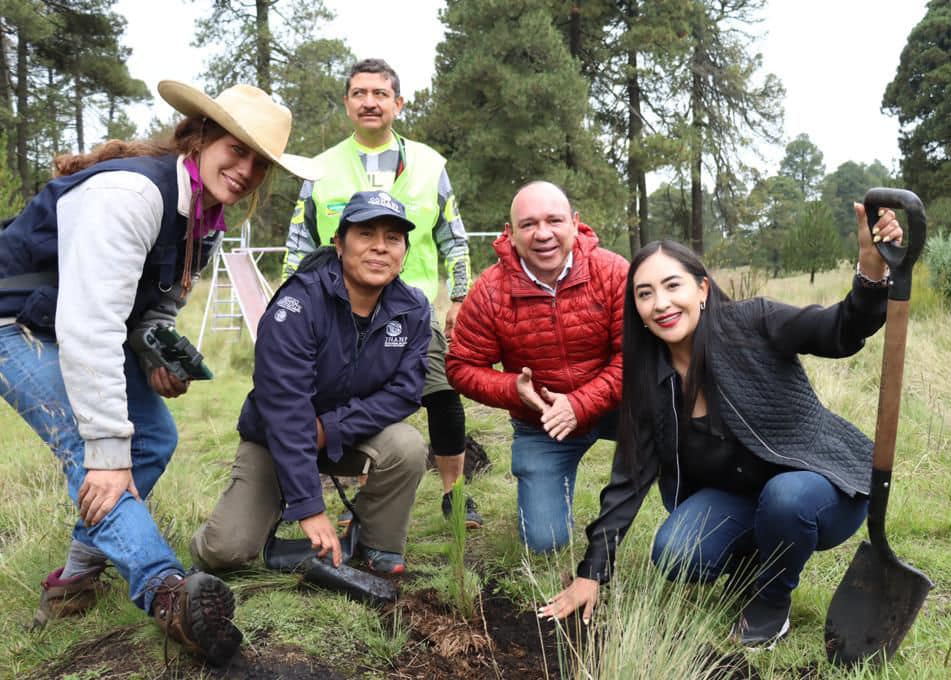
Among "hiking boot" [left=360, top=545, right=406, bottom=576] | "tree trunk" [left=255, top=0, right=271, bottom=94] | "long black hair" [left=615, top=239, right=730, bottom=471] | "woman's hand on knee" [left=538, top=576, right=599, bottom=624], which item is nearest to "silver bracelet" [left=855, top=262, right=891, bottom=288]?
"long black hair" [left=615, top=239, right=730, bottom=471]

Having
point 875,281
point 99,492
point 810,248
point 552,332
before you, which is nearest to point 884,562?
point 875,281

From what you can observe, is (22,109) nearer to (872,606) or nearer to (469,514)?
(469,514)

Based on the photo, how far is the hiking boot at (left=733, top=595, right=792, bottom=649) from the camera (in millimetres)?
2458

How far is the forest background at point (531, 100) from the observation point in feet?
60.3

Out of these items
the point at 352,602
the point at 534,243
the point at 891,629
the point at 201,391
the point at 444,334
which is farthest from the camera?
the point at 201,391

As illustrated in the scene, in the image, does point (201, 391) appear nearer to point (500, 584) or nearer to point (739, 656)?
point (500, 584)

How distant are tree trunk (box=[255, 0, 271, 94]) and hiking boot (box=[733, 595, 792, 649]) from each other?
718 inches

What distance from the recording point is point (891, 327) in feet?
6.96

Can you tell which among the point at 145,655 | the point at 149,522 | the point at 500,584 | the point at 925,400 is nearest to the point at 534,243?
the point at 500,584

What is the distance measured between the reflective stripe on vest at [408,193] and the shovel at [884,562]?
2.33m

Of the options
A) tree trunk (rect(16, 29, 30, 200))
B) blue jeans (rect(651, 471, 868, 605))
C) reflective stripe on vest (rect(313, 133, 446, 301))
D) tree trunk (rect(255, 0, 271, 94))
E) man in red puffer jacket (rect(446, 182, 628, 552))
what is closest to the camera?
blue jeans (rect(651, 471, 868, 605))

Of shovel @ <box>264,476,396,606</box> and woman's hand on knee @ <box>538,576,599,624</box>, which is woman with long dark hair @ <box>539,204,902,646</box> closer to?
woman's hand on knee @ <box>538,576,599,624</box>

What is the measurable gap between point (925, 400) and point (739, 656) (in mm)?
3704

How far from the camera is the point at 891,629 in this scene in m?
2.28
